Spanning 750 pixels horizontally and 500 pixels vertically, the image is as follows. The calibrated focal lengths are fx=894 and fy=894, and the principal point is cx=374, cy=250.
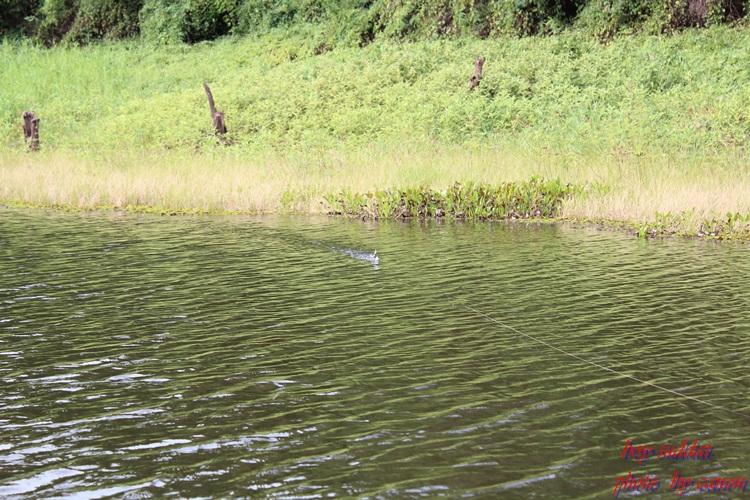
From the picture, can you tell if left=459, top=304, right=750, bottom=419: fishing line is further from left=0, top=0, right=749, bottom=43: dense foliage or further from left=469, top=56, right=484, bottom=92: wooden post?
left=0, top=0, right=749, bottom=43: dense foliage

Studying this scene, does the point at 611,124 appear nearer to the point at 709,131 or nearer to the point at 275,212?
the point at 709,131

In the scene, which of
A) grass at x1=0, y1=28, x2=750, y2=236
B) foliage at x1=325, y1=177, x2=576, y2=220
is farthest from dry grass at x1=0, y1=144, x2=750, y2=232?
foliage at x1=325, y1=177, x2=576, y2=220

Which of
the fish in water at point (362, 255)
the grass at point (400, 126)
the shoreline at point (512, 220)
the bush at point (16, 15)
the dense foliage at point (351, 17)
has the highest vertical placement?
the bush at point (16, 15)

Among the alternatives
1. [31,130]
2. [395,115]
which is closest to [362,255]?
[395,115]

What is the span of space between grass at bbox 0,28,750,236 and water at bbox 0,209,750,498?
471cm

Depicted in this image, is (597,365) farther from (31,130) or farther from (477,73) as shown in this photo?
(31,130)

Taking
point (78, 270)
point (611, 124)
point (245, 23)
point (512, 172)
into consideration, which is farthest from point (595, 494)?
point (245, 23)

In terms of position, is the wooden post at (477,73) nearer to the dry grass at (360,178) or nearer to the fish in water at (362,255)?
the dry grass at (360,178)

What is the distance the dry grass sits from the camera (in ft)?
44.9

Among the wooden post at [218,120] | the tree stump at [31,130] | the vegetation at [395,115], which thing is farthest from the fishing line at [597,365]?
the tree stump at [31,130]

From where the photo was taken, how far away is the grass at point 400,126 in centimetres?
1564

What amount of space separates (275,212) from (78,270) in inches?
238

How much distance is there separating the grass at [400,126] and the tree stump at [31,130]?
74cm

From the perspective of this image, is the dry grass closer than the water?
No
